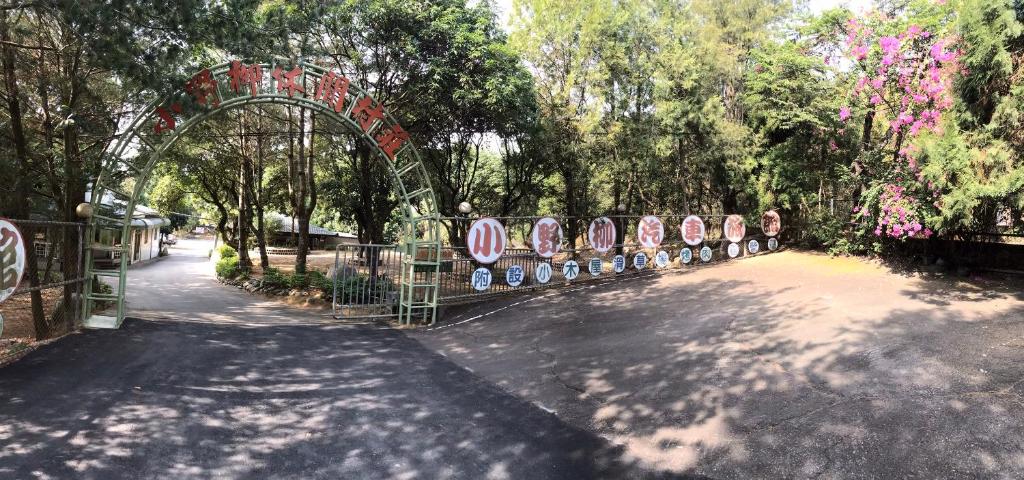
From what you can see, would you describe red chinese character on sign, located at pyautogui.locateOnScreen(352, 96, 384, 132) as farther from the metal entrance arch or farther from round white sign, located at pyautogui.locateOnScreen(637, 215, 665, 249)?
round white sign, located at pyautogui.locateOnScreen(637, 215, 665, 249)

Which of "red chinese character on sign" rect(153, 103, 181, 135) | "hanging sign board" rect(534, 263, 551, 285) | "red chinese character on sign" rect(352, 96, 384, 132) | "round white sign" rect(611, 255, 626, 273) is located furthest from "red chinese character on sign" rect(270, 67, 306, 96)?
"round white sign" rect(611, 255, 626, 273)

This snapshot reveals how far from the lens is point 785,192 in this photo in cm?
1591

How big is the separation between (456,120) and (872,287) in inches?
413

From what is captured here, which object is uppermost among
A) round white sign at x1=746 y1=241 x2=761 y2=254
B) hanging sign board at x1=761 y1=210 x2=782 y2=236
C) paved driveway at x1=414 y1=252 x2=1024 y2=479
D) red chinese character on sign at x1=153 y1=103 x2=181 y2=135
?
red chinese character on sign at x1=153 y1=103 x2=181 y2=135

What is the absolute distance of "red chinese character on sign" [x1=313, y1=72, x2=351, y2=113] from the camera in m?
8.96

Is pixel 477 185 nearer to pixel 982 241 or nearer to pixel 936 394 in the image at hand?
pixel 982 241

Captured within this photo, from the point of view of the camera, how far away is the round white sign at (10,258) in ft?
17.9

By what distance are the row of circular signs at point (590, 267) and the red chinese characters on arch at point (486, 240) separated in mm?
395

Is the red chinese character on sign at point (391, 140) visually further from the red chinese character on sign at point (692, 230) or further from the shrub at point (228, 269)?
the shrub at point (228, 269)

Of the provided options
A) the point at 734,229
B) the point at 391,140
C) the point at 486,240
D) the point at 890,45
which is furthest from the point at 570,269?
the point at 890,45

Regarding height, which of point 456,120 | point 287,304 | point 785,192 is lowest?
point 287,304

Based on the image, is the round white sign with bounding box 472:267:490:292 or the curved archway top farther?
the round white sign with bounding box 472:267:490:292

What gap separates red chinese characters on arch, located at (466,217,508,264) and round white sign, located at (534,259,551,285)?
164 centimetres

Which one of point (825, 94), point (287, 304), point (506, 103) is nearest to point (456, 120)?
point (506, 103)
